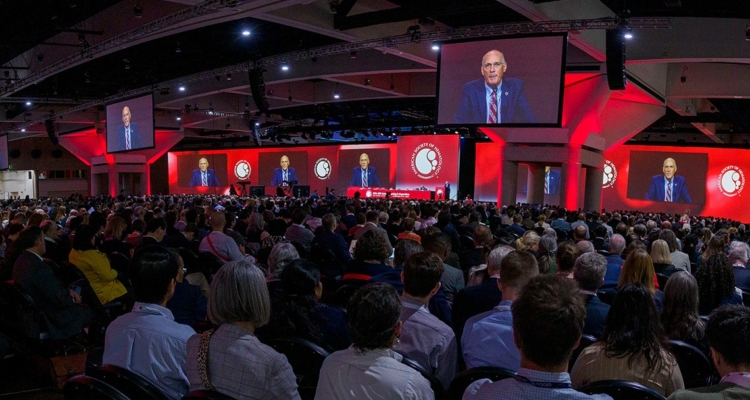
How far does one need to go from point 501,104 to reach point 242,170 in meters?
29.3

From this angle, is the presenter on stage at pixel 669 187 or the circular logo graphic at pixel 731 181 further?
→ the presenter on stage at pixel 669 187

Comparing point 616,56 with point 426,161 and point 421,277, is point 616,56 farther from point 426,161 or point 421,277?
point 426,161

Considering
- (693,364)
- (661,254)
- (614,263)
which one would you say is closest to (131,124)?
(614,263)

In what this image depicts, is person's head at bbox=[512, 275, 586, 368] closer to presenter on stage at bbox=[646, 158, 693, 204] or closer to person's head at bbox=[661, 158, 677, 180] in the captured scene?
presenter on stage at bbox=[646, 158, 693, 204]

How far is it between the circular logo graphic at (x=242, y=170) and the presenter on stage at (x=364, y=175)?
352 inches

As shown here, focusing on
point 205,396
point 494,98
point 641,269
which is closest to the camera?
point 205,396

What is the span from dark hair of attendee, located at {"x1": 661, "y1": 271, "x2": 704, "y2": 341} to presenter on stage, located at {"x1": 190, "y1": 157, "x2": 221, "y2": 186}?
36884mm

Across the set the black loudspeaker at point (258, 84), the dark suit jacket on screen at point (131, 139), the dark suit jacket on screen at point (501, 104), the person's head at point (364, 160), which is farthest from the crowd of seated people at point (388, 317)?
the person's head at point (364, 160)

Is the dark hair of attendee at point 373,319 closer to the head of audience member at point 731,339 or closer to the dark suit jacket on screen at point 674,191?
the head of audience member at point 731,339

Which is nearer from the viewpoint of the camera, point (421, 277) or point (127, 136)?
point (421, 277)

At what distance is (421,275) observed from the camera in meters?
2.91

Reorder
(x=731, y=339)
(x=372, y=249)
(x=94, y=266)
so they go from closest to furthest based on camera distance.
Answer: (x=731, y=339), (x=372, y=249), (x=94, y=266)

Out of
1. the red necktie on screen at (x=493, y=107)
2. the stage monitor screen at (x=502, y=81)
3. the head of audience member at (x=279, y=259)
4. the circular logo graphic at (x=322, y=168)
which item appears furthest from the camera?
the circular logo graphic at (x=322, y=168)

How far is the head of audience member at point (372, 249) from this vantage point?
15.0 ft
